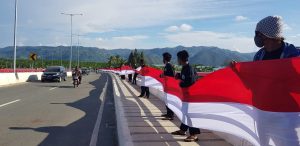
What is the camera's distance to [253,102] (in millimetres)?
4543

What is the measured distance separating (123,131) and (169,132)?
35.8 inches

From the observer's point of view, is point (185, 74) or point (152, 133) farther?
point (152, 133)

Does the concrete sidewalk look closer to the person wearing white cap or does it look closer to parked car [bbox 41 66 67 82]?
the person wearing white cap

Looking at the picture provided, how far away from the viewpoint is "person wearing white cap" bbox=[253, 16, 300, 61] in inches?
164

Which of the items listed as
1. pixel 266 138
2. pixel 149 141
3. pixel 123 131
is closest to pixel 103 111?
pixel 123 131

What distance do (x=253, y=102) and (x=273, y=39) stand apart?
26.6 inches


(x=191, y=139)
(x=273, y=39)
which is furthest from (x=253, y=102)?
(x=191, y=139)

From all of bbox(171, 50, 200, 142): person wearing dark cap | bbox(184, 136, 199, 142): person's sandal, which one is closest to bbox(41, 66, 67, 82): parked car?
bbox(171, 50, 200, 142): person wearing dark cap

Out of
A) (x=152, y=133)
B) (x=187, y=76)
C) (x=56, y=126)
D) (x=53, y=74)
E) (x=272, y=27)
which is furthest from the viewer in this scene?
(x=53, y=74)

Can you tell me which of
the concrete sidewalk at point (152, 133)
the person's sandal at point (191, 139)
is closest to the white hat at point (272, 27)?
the concrete sidewalk at point (152, 133)

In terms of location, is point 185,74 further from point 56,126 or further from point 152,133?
point 56,126

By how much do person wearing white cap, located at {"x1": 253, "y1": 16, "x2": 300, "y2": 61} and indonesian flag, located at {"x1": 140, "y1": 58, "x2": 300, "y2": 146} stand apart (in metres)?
0.17

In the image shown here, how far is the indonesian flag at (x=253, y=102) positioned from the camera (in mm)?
3867

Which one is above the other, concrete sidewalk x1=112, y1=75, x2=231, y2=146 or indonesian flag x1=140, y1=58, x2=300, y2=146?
indonesian flag x1=140, y1=58, x2=300, y2=146
